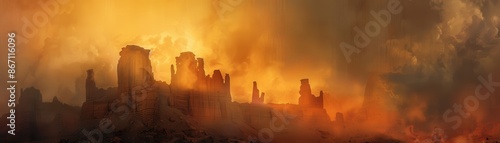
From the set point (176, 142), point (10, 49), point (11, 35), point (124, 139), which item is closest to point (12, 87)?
point (10, 49)

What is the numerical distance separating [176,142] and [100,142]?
84.4 feet

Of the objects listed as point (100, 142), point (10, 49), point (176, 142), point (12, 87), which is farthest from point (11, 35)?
point (176, 142)

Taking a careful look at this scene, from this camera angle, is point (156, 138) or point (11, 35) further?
point (156, 138)

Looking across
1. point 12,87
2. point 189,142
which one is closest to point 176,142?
point 189,142

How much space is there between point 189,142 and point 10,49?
64422mm

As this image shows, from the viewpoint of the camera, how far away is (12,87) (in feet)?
655

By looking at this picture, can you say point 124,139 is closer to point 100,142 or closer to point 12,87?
point 100,142

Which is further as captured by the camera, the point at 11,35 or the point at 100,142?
the point at 100,142

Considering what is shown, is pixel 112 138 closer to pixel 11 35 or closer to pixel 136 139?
pixel 136 139

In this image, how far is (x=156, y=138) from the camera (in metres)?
198

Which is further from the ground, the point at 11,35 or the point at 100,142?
the point at 11,35

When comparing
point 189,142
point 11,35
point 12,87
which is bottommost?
point 189,142

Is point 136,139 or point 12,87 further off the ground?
point 12,87

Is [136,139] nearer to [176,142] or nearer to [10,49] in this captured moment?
[176,142]
